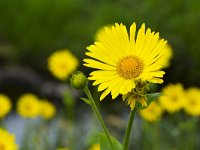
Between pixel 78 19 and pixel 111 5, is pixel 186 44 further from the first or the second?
pixel 78 19

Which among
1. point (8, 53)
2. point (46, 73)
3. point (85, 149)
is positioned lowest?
point (85, 149)

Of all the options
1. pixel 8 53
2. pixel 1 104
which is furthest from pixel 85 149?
pixel 8 53

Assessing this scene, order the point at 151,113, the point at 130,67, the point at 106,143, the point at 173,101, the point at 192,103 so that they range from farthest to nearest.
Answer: the point at 192,103, the point at 173,101, the point at 151,113, the point at 106,143, the point at 130,67

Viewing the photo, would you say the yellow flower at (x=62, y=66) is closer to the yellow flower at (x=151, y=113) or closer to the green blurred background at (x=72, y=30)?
the yellow flower at (x=151, y=113)

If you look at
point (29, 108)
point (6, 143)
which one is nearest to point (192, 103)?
point (29, 108)

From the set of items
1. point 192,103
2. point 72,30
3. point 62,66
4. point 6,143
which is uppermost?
point 72,30

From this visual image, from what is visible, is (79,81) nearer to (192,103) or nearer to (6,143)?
(6,143)
